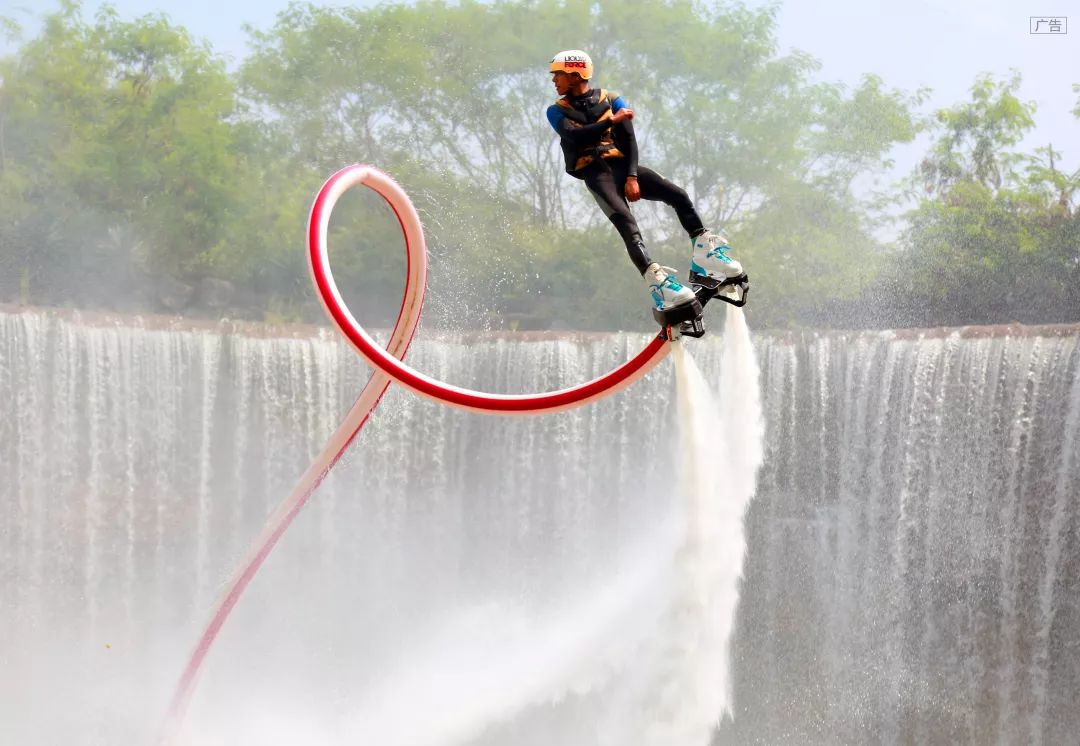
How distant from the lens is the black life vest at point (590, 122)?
29.0ft

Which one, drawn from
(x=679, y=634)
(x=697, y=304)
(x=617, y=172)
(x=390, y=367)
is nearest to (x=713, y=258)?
(x=697, y=304)

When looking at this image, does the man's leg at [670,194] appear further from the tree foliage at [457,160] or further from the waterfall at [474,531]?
the tree foliage at [457,160]

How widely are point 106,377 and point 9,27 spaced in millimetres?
11777

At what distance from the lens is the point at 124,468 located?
21172 mm

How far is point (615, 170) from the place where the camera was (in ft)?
29.5

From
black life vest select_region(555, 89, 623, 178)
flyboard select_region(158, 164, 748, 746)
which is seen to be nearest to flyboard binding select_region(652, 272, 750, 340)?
flyboard select_region(158, 164, 748, 746)

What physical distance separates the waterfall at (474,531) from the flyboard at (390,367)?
6877mm

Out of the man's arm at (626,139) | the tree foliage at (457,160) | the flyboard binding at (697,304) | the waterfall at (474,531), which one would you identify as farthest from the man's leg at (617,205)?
the tree foliage at (457,160)

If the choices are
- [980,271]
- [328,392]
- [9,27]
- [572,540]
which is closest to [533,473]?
[572,540]

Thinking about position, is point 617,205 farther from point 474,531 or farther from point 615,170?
point 474,531

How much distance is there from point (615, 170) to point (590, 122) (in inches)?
15.1

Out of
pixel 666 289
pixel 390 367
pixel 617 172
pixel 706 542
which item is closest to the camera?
pixel 666 289

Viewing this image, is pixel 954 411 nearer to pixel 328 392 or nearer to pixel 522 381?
pixel 522 381

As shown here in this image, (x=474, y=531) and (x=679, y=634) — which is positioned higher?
(x=679, y=634)
